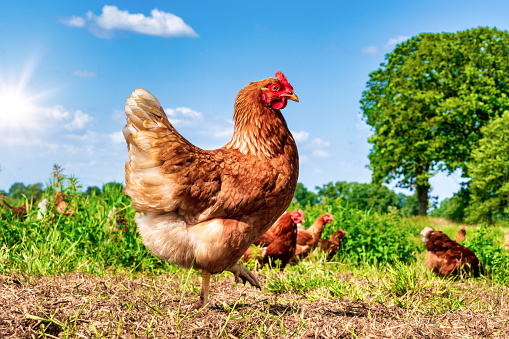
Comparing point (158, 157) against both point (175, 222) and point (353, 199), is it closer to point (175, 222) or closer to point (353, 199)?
point (175, 222)

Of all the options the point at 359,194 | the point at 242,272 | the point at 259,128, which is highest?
the point at 359,194

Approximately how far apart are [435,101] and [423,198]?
491 cm

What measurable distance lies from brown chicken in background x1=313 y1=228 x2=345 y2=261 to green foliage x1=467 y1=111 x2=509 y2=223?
1360cm

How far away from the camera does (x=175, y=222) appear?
3.62m

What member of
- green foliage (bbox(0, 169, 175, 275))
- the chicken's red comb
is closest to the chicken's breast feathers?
the chicken's red comb

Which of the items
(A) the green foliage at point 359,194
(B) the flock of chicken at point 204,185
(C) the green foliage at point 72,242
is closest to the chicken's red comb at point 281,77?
(B) the flock of chicken at point 204,185

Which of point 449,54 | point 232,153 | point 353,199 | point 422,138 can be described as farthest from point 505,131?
point 232,153

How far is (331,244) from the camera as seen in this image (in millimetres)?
6992

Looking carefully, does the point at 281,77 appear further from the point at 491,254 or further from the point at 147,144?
the point at 491,254

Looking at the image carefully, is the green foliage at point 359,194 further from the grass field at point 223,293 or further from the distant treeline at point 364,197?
the grass field at point 223,293

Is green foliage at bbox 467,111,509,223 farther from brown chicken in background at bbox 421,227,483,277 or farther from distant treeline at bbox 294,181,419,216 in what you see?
brown chicken in background at bbox 421,227,483,277

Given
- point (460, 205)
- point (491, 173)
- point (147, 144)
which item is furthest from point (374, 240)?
point (460, 205)

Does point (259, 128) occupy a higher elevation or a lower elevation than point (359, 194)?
lower

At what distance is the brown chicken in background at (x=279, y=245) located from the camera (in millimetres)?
6172
